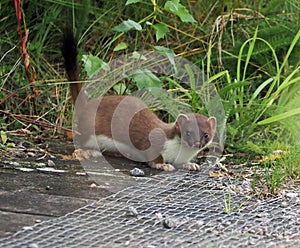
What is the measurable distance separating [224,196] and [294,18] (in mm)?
3201

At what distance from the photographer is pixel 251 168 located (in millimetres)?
4285

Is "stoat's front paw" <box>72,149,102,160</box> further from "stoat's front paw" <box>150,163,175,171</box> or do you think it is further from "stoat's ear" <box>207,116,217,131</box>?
"stoat's ear" <box>207,116,217,131</box>

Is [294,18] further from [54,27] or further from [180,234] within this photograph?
[180,234]

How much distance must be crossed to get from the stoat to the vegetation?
540 mm

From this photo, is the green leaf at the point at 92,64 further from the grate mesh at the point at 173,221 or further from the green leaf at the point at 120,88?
the grate mesh at the point at 173,221

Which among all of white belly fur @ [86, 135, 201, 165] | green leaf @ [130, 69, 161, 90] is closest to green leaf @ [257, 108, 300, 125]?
white belly fur @ [86, 135, 201, 165]

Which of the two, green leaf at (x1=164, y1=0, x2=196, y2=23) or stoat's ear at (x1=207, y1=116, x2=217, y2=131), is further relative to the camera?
stoat's ear at (x1=207, y1=116, x2=217, y2=131)

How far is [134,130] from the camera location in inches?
180

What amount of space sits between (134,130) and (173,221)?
5.63ft

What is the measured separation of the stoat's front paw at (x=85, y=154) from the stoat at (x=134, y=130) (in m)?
0.10

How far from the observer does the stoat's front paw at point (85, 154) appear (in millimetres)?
4273

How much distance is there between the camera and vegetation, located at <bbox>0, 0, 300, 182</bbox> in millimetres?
5156

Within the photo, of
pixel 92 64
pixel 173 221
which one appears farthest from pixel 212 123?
pixel 173 221

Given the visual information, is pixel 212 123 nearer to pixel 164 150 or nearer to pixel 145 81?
pixel 164 150
